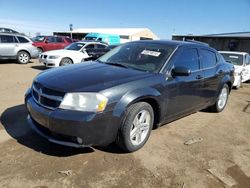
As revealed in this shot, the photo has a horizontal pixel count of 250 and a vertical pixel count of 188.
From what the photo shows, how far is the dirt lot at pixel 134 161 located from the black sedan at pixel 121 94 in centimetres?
34

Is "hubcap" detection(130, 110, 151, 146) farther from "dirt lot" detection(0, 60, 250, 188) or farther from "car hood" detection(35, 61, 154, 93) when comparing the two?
"car hood" detection(35, 61, 154, 93)

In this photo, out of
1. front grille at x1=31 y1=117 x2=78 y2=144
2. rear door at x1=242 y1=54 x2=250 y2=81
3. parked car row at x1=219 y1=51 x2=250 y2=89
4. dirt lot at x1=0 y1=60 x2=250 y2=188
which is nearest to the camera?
dirt lot at x1=0 y1=60 x2=250 y2=188

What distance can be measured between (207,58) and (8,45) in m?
11.6

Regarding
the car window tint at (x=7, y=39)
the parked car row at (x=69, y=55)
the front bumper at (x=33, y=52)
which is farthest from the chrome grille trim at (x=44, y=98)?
the front bumper at (x=33, y=52)

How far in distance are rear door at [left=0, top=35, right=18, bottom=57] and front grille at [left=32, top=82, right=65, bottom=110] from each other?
1127 cm

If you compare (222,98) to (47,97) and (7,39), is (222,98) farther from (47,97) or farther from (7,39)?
(7,39)

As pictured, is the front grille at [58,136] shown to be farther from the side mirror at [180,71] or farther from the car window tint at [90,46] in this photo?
the car window tint at [90,46]

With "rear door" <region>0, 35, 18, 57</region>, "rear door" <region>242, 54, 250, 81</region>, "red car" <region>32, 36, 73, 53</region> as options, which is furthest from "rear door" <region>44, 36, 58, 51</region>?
"rear door" <region>242, 54, 250, 81</region>

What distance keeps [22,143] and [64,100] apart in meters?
1.27

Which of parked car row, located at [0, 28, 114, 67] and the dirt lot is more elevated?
parked car row, located at [0, 28, 114, 67]

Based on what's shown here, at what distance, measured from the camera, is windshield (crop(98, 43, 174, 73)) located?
419cm

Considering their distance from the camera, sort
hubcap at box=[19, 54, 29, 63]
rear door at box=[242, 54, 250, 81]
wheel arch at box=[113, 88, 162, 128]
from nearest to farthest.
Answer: wheel arch at box=[113, 88, 162, 128] < rear door at box=[242, 54, 250, 81] < hubcap at box=[19, 54, 29, 63]

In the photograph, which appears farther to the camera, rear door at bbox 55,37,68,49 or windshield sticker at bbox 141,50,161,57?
rear door at bbox 55,37,68,49

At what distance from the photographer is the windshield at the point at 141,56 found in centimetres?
419
